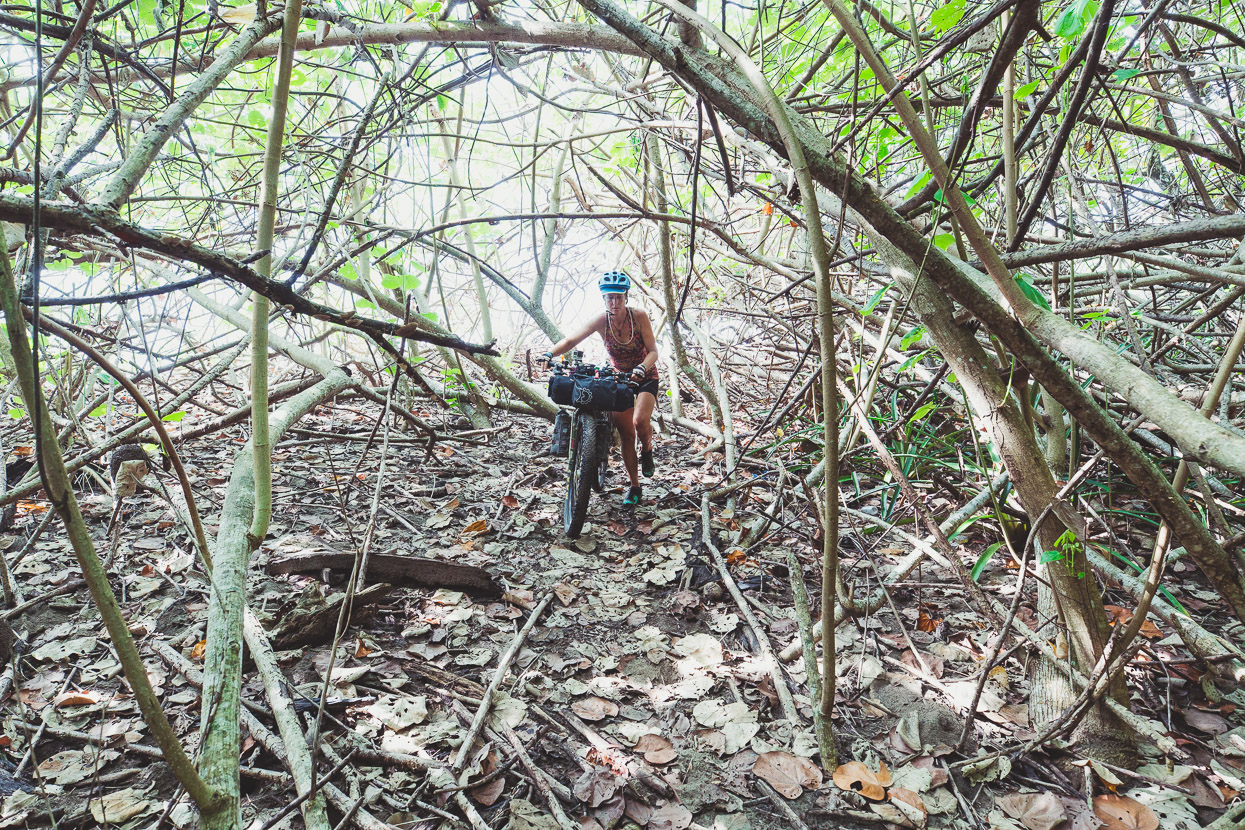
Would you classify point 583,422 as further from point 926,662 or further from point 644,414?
point 926,662

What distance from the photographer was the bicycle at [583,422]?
406 centimetres

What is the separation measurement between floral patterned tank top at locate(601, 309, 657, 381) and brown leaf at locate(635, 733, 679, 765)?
123 inches

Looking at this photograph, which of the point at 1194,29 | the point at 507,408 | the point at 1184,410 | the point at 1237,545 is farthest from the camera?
the point at 507,408

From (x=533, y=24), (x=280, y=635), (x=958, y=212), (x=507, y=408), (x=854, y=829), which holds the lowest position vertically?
(x=854, y=829)

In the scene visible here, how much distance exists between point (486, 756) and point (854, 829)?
118 cm

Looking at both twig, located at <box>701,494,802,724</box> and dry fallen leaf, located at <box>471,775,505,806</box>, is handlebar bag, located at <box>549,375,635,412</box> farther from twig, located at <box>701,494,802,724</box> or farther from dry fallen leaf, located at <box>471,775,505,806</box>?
dry fallen leaf, located at <box>471,775,505,806</box>

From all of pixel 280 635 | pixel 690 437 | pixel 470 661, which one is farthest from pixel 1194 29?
pixel 280 635

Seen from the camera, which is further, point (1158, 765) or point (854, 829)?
point (1158, 765)

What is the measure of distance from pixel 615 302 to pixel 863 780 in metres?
3.70

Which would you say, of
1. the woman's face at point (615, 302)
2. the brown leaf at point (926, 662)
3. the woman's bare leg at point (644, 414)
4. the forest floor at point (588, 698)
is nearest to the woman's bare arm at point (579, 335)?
the woman's face at point (615, 302)

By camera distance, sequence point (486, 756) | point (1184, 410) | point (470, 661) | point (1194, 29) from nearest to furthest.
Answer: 1. point (1184, 410)
2. point (486, 756)
3. point (470, 661)
4. point (1194, 29)

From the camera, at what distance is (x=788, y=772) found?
209cm

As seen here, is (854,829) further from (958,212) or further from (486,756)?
(958,212)

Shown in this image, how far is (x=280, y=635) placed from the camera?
2375 mm
